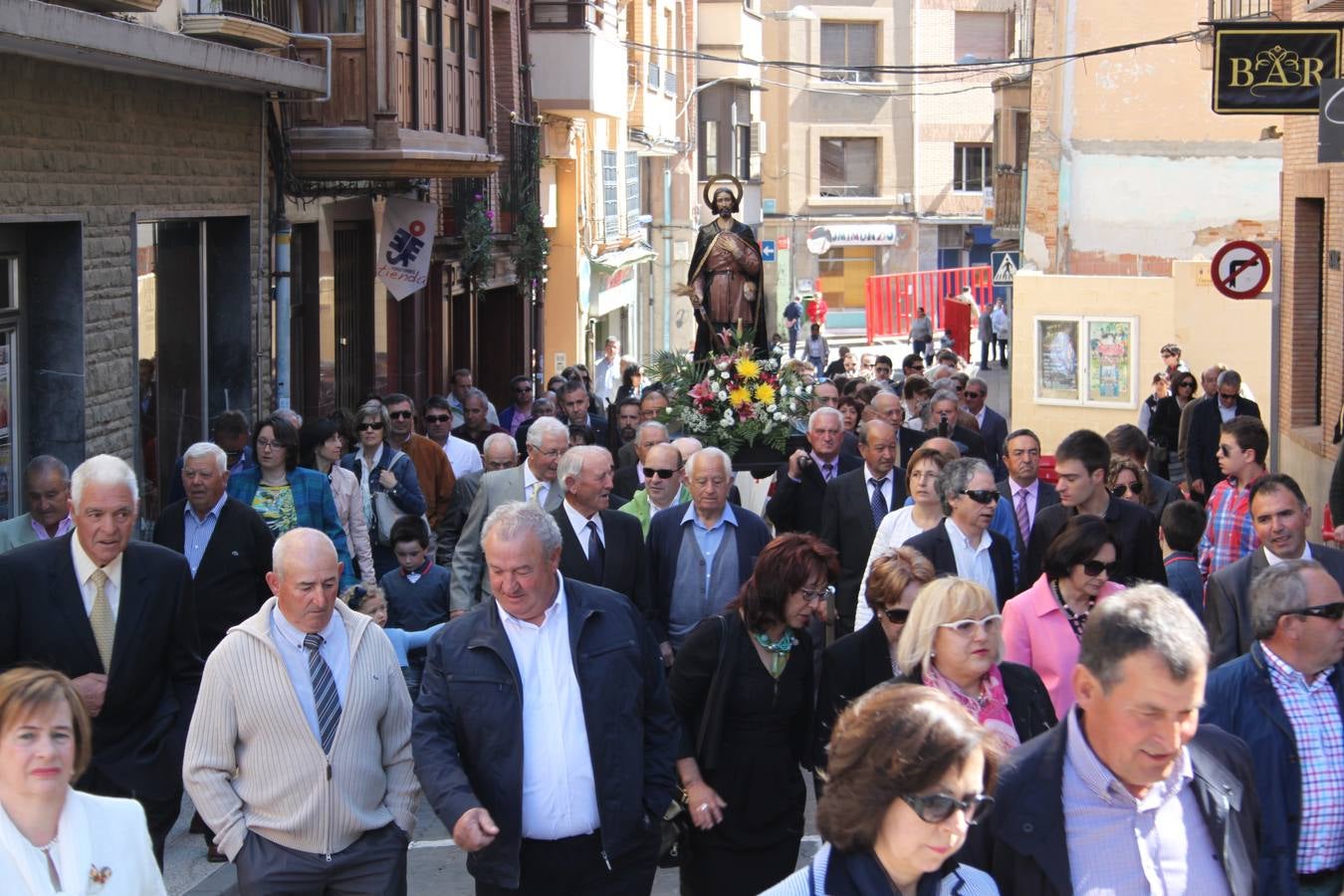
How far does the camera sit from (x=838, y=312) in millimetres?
61875

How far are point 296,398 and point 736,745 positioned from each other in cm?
1207

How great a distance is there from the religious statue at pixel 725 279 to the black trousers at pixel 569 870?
11.0m

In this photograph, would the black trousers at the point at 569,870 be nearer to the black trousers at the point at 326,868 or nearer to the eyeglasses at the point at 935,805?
the black trousers at the point at 326,868

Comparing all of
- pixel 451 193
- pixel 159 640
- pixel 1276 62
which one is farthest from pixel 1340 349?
pixel 159 640

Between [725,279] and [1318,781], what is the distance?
11.9 m

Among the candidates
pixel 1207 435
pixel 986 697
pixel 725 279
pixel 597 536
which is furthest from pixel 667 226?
pixel 986 697

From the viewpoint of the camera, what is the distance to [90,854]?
15.1ft

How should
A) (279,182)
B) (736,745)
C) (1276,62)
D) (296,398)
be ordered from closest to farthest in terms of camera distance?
(736,745) → (1276,62) → (279,182) → (296,398)

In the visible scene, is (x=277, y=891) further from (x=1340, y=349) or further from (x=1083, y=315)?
(x=1083, y=315)

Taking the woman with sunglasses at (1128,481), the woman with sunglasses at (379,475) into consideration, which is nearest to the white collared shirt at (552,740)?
the woman with sunglasses at (1128,481)

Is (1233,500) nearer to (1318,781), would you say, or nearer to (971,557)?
(971,557)

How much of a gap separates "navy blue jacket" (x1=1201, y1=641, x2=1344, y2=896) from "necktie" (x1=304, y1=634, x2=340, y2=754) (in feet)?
9.00

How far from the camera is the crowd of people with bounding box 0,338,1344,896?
426 cm

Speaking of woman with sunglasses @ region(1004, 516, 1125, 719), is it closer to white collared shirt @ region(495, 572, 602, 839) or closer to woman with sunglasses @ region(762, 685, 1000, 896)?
white collared shirt @ region(495, 572, 602, 839)
